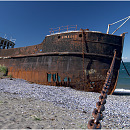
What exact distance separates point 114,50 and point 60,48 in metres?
3.91

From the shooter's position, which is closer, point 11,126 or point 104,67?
point 11,126

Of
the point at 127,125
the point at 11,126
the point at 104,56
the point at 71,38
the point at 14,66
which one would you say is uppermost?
the point at 71,38

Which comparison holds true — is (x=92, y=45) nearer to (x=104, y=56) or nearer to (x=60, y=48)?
(x=104, y=56)

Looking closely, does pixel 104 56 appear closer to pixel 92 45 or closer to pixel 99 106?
pixel 92 45

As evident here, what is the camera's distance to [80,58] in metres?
7.58

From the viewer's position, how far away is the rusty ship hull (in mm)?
7398

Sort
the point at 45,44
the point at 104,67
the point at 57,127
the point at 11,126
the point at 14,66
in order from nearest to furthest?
the point at 11,126
the point at 57,127
the point at 104,67
the point at 45,44
the point at 14,66

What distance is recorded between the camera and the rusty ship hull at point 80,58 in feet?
24.3

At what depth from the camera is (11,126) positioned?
2234 millimetres

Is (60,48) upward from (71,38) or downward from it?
downward

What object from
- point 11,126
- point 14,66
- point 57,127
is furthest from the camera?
point 14,66

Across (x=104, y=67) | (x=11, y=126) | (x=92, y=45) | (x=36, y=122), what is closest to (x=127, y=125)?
(x=36, y=122)

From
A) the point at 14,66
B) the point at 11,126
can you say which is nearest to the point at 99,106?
the point at 11,126

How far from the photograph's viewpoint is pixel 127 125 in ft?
10.2
